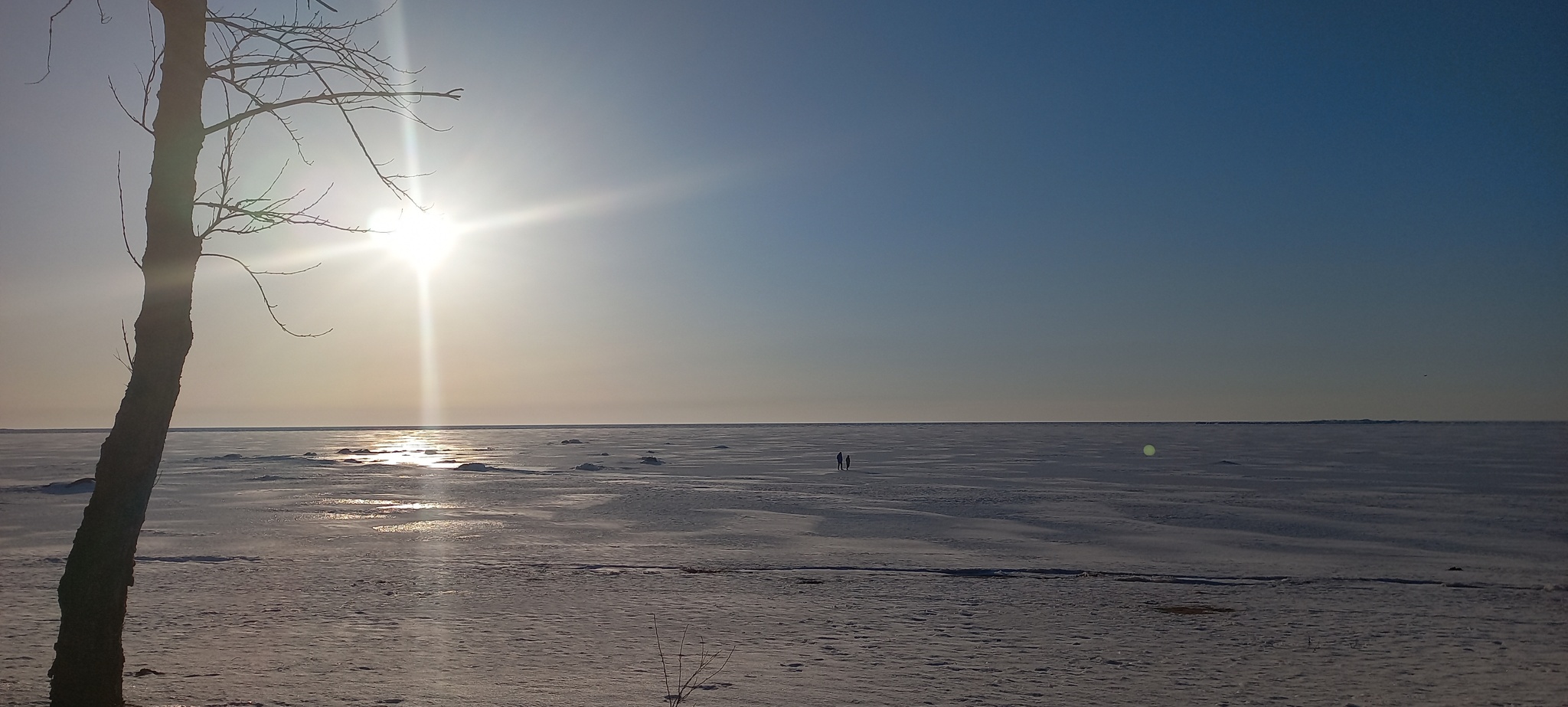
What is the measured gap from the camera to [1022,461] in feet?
189

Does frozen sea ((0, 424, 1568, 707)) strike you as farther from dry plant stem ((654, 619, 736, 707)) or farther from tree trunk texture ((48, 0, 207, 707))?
tree trunk texture ((48, 0, 207, 707))

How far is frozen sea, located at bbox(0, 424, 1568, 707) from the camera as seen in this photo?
29.1 ft

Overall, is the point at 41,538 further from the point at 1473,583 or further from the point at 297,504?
the point at 1473,583

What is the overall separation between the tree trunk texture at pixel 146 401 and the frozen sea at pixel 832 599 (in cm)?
249

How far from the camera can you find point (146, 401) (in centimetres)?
576

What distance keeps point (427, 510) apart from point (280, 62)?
2351cm

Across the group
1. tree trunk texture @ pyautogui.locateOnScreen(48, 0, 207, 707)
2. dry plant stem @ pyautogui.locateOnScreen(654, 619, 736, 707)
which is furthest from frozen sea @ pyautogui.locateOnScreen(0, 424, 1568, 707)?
tree trunk texture @ pyautogui.locateOnScreen(48, 0, 207, 707)

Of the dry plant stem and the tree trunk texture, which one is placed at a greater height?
the tree trunk texture

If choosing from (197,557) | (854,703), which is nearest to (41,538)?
(197,557)

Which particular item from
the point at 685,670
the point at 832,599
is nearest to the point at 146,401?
the point at 685,670

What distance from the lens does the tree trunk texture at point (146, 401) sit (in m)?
5.74

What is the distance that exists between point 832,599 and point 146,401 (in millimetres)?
9560

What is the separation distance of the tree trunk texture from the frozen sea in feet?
8.17

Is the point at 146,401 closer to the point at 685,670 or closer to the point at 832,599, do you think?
the point at 685,670
